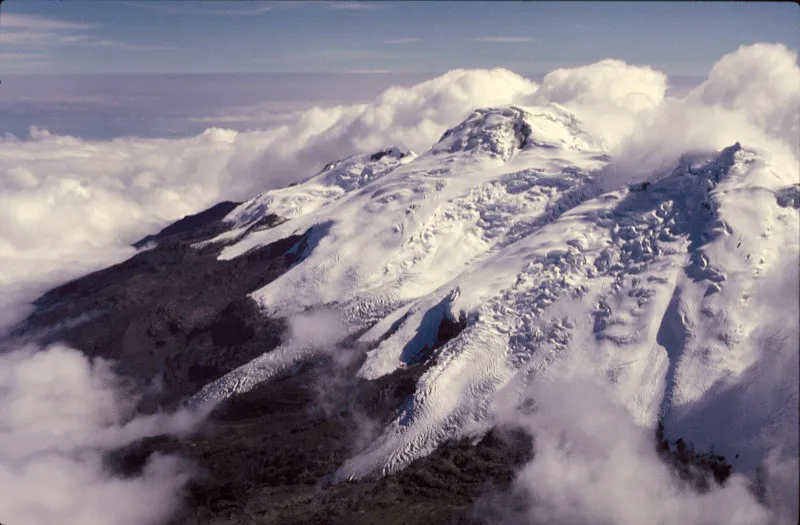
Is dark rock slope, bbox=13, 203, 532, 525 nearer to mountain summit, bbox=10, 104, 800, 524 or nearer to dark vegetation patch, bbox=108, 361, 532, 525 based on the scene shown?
dark vegetation patch, bbox=108, 361, 532, 525

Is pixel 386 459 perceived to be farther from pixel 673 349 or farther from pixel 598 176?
pixel 598 176

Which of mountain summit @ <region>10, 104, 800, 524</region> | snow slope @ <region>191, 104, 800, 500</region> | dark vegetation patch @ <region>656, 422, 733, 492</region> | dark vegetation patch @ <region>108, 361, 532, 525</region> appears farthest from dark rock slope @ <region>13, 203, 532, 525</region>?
dark vegetation patch @ <region>656, 422, 733, 492</region>

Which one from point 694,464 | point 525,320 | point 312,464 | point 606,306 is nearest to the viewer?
point 694,464

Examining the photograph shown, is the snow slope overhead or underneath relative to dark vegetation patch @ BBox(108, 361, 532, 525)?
overhead

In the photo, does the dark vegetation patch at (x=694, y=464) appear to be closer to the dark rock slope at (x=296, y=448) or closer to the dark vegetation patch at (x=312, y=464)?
the dark vegetation patch at (x=312, y=464)

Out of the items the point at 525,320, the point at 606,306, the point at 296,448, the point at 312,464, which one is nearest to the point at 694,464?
the point at 606,306

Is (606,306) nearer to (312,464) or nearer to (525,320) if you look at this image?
(525,320)

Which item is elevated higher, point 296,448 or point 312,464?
point 312,464

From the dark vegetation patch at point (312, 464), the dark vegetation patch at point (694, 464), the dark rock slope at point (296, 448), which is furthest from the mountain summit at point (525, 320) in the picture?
the dark vegetation patch at point (312, 464)
